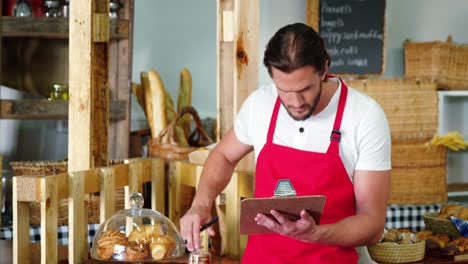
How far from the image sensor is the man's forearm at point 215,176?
2.93m

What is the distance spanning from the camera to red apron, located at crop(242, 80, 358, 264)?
2637 mm

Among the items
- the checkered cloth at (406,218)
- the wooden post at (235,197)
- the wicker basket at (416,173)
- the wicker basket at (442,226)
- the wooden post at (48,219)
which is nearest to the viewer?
the wooden post at (48,219)

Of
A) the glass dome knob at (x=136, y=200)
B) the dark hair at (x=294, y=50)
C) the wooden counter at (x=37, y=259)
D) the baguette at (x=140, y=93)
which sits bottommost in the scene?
the wooden counter at (x=37, y=259)

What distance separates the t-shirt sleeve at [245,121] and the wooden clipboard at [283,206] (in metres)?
0.54

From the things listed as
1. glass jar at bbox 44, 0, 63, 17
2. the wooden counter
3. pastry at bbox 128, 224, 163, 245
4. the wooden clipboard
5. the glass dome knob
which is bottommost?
the wooden counter

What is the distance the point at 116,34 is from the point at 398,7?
2.72 metres

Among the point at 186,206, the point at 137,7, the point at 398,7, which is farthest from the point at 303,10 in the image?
the point at 186,206

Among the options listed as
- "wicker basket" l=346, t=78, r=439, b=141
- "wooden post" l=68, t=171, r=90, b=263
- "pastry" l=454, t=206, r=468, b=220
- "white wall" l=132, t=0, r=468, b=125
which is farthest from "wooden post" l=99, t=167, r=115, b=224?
"wicker basket" l=346, t=78, r=439, b=141

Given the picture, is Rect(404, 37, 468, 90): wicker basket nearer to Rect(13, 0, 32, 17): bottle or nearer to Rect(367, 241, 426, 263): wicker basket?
Rect(13, 0, 32, 17): bottle

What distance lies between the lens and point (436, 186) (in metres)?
5.36

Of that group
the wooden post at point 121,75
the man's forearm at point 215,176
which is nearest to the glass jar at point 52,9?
the wooden post at point 121,75

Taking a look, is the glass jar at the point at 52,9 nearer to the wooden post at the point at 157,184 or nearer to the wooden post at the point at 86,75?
the wooden post at the point at 86,75

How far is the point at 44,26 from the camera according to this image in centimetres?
480

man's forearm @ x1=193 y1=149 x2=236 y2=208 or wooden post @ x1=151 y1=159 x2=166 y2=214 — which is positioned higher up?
man's forearm @ x1=193 y1=149 x2=236 y2=208
